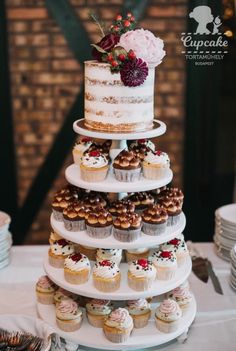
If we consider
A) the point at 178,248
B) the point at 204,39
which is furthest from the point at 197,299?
the point at 204,39

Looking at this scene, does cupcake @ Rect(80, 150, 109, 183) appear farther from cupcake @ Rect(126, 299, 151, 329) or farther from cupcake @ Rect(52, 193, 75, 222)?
cupcake @ Rect(126, 299, 151, 329)

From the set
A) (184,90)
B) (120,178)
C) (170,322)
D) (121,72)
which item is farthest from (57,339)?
(184,90)

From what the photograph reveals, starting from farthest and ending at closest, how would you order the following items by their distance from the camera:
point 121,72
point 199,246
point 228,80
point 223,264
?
point 228,80
point 199,246
point 223,264
point 121,72

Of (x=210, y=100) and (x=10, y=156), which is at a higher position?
(x=210, y=100)

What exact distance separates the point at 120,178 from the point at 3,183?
5.68 ft

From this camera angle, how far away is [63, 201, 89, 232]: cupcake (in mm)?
2029

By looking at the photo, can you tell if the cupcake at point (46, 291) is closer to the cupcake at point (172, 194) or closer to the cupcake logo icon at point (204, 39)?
the cupcake at point (172, 194)

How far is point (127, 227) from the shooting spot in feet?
6.38

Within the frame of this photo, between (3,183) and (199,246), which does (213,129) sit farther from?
(3,183)

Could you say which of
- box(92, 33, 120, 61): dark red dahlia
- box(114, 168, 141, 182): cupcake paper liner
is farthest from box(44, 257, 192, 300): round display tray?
box(92, 33, 120, 61): dark red dahlia

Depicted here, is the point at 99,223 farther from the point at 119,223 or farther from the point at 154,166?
the point at 154,166

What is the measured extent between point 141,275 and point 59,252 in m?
0.39

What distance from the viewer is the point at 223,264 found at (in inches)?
107

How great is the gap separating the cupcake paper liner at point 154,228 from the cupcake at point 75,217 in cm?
25
